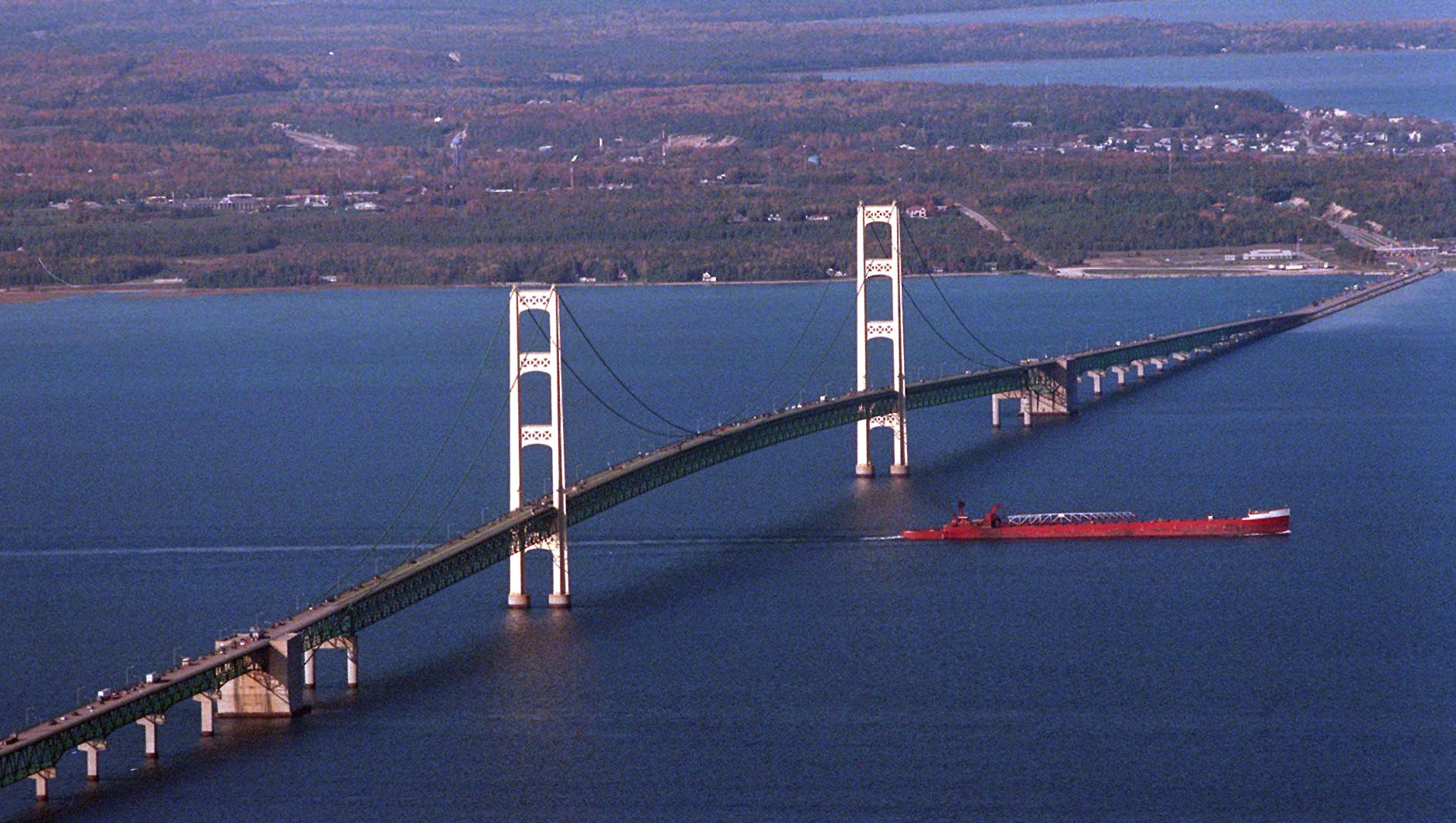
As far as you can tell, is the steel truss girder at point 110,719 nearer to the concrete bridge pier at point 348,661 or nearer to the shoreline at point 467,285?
the concrete bridge pier at point 348,661

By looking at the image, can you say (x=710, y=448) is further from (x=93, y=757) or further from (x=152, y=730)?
(x=93, y=757)

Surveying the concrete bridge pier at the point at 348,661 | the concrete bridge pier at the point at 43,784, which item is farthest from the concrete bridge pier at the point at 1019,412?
the concrete bridge pier at the point at 43,784

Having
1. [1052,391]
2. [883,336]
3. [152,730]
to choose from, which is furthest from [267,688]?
[1052,391]

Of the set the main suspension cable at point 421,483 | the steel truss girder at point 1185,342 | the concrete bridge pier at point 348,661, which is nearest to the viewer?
the concrete bridge pier at point 348,661

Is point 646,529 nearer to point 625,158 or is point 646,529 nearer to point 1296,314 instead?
point 1296,314

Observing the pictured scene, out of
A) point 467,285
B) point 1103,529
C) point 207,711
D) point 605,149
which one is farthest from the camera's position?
point 605,149

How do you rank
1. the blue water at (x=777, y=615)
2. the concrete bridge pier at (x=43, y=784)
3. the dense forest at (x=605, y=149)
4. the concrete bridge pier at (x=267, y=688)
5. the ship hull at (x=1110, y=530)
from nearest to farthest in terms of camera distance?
the concrete bridge pier at (x=43, y=784) < the blue water at (x=777, y=615) < the concrete bridge pier at (x=267, y=688) < the ship hull at (x=1110, y=530) < the dense forest at (x=605, y=149)

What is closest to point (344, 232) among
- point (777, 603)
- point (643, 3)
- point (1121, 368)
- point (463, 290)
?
point (463, 290)
